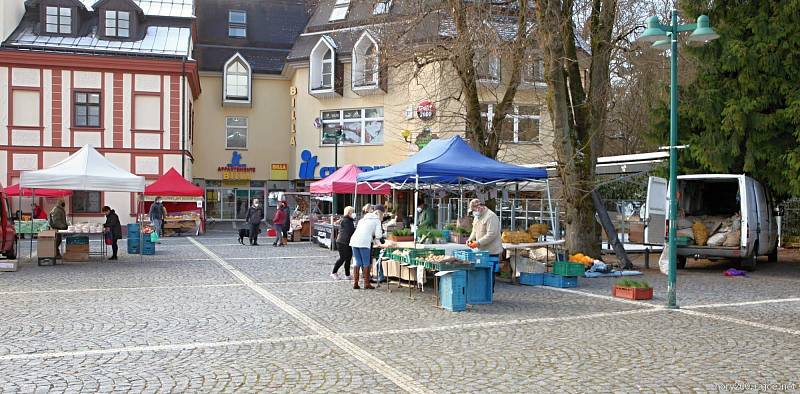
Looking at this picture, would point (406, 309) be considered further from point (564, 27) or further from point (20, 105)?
point (20, 105)

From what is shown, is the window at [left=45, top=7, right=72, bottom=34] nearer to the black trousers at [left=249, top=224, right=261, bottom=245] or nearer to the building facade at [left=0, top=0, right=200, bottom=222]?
the building facade at [left=0, top=0, right=200, bottom=222]

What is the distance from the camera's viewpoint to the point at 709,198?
63.0ft

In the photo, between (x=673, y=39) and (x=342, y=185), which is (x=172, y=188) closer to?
(x=342, y=185)

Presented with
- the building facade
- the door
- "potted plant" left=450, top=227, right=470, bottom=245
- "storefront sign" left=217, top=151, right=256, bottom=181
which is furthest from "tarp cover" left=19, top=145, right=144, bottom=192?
"storefront sign" left=217, top=151, right=256, bottom=181

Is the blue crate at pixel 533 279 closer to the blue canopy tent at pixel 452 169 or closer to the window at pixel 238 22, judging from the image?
the blue canopy tent at pixel 452 169

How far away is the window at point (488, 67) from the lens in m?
20.1

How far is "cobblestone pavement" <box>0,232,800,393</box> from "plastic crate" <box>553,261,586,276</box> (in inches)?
12.9

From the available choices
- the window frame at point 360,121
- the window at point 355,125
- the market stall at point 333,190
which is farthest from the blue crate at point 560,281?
the window at point 355,125

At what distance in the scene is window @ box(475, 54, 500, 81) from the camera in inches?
793

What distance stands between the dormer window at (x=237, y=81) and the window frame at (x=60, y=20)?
335 inches

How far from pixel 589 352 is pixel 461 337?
59.3 inches

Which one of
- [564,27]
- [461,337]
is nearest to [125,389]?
[461,337]

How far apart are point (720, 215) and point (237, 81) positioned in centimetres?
2838

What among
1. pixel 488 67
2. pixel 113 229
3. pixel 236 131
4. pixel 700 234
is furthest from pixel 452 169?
pixel 236 131
